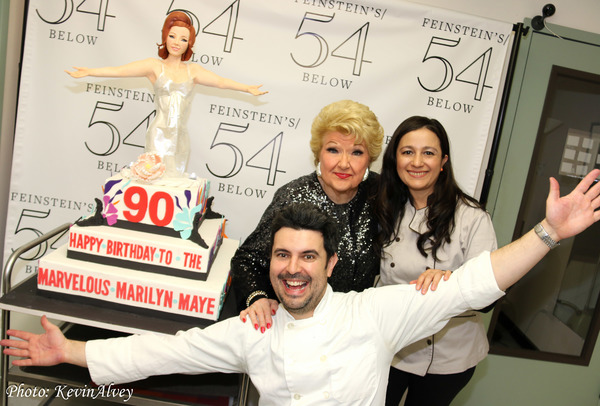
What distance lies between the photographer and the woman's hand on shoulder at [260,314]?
4.98ft

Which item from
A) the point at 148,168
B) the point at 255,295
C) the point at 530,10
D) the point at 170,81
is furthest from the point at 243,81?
the point at 530,10

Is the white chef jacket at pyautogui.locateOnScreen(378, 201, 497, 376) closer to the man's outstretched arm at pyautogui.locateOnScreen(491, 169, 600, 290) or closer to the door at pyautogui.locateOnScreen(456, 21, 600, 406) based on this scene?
the man's outstretched arm at pyautogui.locateOnScreen(491, 169, 600, 290)

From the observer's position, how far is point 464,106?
2.45m

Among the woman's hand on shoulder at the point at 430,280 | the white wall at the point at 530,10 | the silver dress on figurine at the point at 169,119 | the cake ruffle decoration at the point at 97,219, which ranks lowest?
the cake ruffle decoration at the point at 97,219

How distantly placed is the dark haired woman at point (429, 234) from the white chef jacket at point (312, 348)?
0.32 m

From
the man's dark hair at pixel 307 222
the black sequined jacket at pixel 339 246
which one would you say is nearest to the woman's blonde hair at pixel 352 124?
the black sequined jacket at pixel 339 246

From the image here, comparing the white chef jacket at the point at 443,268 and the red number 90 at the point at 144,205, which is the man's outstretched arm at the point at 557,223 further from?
the red number 90 at the point at 144,205

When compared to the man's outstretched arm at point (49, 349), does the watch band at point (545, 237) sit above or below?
above

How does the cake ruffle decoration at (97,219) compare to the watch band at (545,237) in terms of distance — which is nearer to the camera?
the watch band at (545,237)

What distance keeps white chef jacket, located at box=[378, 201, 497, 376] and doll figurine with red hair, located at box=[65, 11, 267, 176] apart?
989 mm

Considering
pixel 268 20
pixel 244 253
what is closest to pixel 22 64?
pixel 268 20

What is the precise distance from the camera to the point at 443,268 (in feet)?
5.80

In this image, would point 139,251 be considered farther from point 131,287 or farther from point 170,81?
point 170,81

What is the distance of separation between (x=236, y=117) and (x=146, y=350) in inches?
54.0
